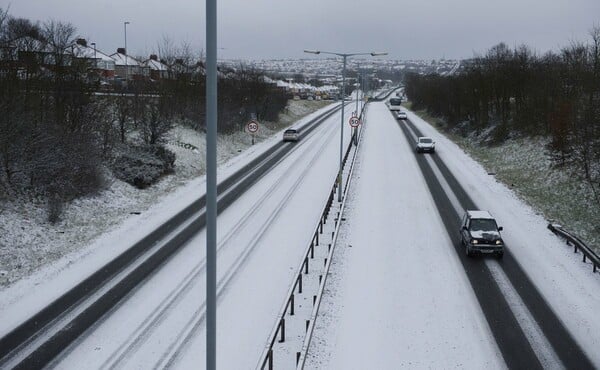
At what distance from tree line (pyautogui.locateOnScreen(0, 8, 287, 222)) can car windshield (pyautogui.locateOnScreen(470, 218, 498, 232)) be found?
1729cm

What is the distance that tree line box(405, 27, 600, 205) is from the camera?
102 feet

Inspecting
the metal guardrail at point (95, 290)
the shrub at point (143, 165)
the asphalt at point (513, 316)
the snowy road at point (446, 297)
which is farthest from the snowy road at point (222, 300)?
the shrub at point (143, 165)

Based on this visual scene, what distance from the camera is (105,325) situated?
49.2 ft

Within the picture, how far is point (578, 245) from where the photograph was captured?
21375mm

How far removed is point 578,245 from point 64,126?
992 inches

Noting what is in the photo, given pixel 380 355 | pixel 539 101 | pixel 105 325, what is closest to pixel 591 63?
pixel 539 101

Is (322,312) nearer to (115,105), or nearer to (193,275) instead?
(193,275)

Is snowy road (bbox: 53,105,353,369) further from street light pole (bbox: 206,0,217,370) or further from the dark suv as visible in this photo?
the dark suv

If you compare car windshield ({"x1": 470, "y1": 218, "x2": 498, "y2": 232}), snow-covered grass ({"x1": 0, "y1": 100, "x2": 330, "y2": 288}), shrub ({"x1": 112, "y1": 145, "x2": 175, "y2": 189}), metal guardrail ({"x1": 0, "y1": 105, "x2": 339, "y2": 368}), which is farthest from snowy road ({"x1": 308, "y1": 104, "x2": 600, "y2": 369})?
shrub ({"x1": 112, "y1": 145, "x2": 175, "y2": 189})

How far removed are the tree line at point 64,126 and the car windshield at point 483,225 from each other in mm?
17292

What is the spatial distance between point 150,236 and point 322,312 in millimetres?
10140

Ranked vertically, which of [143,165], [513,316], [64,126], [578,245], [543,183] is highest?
[64,126]

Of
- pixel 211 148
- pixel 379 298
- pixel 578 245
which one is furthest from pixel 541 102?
pixel 211 148

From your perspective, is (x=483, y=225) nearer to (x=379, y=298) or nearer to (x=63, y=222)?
(x=379, y=298)
